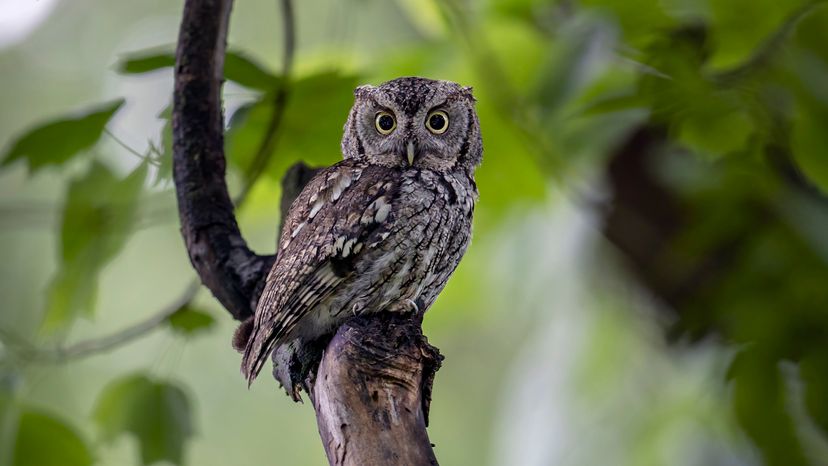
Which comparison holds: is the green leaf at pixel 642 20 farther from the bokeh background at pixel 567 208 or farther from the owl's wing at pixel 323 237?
the owl's wing at pixel 323 237

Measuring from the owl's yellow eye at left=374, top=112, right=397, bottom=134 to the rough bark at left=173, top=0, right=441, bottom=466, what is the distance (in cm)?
23

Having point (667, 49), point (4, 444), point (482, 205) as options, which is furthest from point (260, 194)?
point (667, 49)

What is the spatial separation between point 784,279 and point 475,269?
5.01 feet

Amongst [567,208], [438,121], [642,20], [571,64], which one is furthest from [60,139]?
[567,208]

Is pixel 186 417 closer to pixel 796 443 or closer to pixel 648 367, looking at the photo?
pixel 796 443

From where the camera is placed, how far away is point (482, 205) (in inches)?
102

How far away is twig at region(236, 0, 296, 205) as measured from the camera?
1964mm

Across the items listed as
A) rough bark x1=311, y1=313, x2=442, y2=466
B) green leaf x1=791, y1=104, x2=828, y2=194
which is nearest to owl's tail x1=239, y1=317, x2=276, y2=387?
rough bark x1=311, y1=313, x2=442, y2=466

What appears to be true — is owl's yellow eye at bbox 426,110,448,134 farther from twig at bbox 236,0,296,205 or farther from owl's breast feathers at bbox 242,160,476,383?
twig at bbox 236,0,296,205

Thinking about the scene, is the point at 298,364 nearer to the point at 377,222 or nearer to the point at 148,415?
the point at 377,222

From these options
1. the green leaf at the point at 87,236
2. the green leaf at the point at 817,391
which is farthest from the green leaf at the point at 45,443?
the green leaf at the point at 817,391

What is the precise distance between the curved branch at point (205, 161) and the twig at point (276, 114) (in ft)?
0.44

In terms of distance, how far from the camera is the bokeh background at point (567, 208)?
70.2 inches

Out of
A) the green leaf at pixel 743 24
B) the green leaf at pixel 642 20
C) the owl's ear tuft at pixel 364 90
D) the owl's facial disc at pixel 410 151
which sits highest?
the green leaf at pixel 642 20
